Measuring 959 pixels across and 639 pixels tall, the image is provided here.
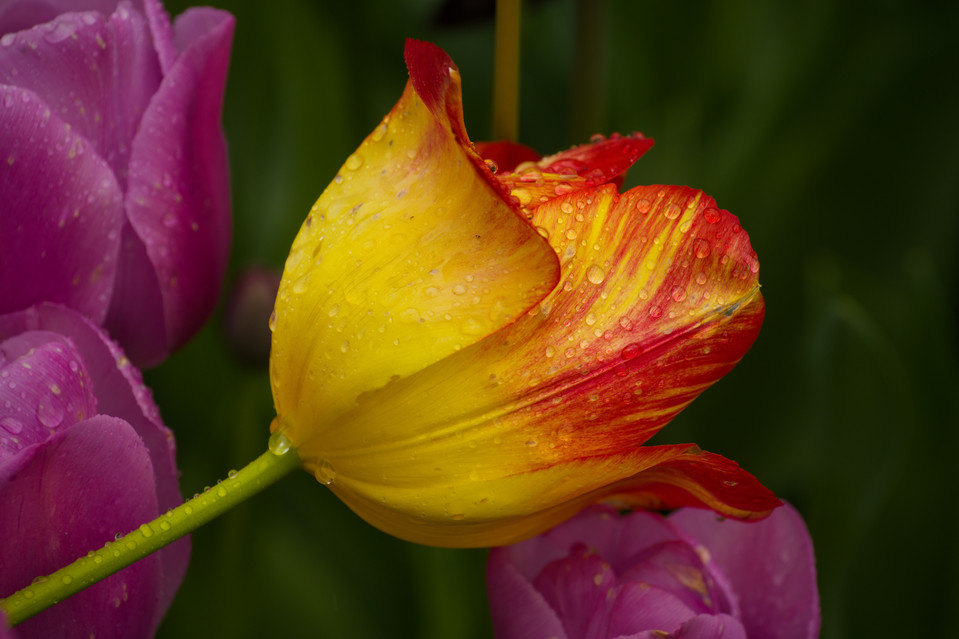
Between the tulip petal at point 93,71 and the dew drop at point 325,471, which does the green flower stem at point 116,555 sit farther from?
the tulip petal at point 93,71

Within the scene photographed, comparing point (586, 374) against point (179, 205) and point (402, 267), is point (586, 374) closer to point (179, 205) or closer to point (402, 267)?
point (402, 267)

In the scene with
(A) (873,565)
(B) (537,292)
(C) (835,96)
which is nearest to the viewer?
(B) (537,292)

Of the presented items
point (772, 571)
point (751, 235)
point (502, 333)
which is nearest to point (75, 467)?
point (502, 333)

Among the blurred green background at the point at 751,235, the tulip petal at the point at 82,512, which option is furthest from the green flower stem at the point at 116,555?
the blurred green background at the point at 751,235

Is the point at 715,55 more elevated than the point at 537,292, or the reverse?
the point at 537,292

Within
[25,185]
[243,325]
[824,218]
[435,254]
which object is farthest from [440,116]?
[824,218]

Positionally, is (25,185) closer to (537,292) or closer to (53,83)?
(53,83)

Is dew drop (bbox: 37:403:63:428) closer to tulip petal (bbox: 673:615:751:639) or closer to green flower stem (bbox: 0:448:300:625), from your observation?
green flower stem (bbox: 0:448:300:625)
